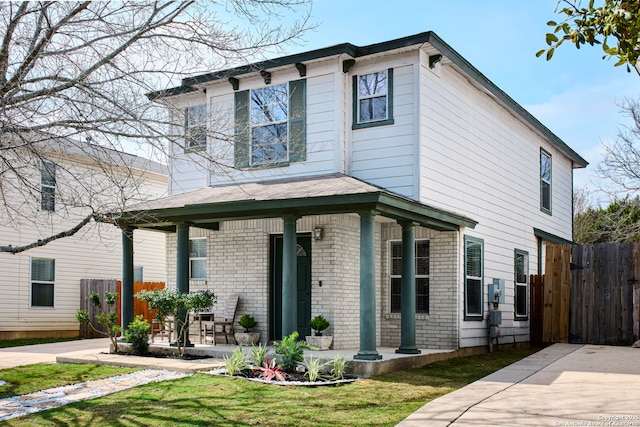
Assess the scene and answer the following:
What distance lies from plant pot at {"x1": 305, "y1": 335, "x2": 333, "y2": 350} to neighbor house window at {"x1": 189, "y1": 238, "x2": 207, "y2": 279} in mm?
3723

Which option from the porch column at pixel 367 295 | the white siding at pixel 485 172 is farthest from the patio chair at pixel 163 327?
the white siding at pixel 485 172

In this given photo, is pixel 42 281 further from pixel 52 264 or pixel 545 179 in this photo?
pixel 545 179

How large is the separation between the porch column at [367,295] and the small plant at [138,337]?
4288 millimetres

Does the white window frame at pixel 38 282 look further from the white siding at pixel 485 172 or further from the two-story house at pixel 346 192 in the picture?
the white siding at pixel 485 172

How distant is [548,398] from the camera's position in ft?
26.5

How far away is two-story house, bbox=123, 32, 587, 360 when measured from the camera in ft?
41.3

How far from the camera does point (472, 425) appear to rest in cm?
682

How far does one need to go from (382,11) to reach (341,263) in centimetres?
601

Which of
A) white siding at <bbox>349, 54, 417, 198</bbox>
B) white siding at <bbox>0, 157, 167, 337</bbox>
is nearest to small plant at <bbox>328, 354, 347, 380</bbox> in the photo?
white siding at <bbox>349, 54, 417, 198</bbox>

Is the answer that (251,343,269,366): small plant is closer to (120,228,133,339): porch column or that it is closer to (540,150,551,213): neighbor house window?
(120,228,133,339): porch column

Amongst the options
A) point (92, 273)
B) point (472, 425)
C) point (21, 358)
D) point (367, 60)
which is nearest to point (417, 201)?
point (367, 60)

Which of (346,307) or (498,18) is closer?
(498,18)

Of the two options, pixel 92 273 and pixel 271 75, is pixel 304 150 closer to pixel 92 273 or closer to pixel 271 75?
pixel 271 75

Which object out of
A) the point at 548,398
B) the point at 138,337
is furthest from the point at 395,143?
the point at 548,398
